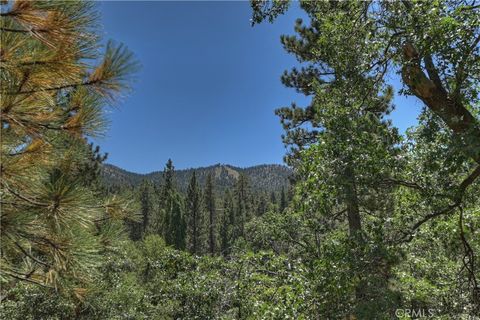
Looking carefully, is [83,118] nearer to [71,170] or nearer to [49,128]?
[49,128]

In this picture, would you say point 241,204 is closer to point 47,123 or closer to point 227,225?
point 227,225

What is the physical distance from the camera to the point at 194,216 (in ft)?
161

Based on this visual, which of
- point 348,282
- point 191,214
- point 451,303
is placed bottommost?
point 451,303

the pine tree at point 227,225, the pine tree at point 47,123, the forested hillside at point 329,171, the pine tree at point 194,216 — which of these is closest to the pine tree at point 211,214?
the pine tree at point 227,225

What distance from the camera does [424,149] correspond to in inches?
144

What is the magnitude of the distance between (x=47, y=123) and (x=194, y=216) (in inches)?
1883

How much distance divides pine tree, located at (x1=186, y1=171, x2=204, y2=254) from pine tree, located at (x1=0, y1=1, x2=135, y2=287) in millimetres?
46921

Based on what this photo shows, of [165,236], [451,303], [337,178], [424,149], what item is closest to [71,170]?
[337,178]

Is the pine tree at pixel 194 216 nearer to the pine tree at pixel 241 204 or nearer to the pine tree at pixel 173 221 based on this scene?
the pine tree at pixel 173 221

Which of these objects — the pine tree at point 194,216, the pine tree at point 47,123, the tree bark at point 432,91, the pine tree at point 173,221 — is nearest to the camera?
the pine tree at point 47,123

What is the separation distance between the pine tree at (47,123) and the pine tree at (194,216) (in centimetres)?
4692

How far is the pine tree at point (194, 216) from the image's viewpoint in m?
48.9

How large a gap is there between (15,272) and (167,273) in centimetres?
650

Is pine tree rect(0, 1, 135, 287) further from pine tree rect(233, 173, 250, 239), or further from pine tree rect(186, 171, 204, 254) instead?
pine tree rect(233, 173, 250, 239)
